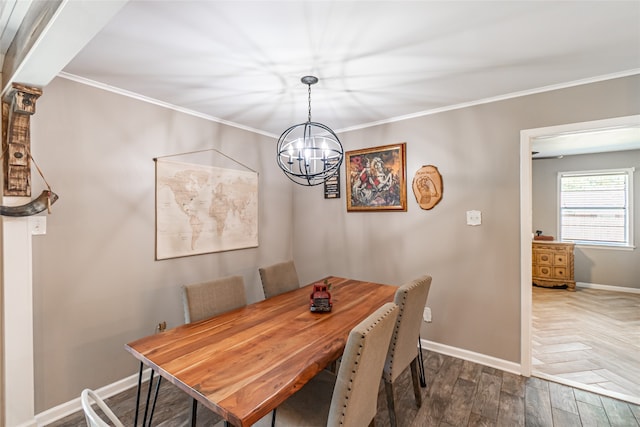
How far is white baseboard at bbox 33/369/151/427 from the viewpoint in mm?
1913

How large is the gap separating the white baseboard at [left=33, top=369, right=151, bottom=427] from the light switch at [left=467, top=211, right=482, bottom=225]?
3.22m

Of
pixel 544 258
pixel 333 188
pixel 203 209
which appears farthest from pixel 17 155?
pixel 544 258

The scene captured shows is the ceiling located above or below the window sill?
above

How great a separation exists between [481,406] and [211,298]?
2.12 meters

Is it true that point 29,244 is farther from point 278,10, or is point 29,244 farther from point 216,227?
point 278,10

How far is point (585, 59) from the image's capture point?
1.93m

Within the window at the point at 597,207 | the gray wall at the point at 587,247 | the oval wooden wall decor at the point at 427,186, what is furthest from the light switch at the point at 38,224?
the window at the point at 597,207

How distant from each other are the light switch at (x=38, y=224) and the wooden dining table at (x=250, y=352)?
1146 mm

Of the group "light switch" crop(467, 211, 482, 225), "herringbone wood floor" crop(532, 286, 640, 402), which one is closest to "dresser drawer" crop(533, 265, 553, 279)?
"herringbone wood floor" crop(532, 286, 640, 402)

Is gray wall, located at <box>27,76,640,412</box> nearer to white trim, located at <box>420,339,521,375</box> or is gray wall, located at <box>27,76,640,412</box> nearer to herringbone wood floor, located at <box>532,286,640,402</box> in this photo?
white trim, located at <box>420,339,521,375</box>

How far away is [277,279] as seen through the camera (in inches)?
102

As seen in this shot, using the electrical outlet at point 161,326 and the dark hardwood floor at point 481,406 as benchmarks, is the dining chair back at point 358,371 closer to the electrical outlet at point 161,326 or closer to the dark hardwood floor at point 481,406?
the dark hardwood floor at point 481,406

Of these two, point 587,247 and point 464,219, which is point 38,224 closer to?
point 464,219

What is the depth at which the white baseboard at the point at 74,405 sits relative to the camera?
1.91m
